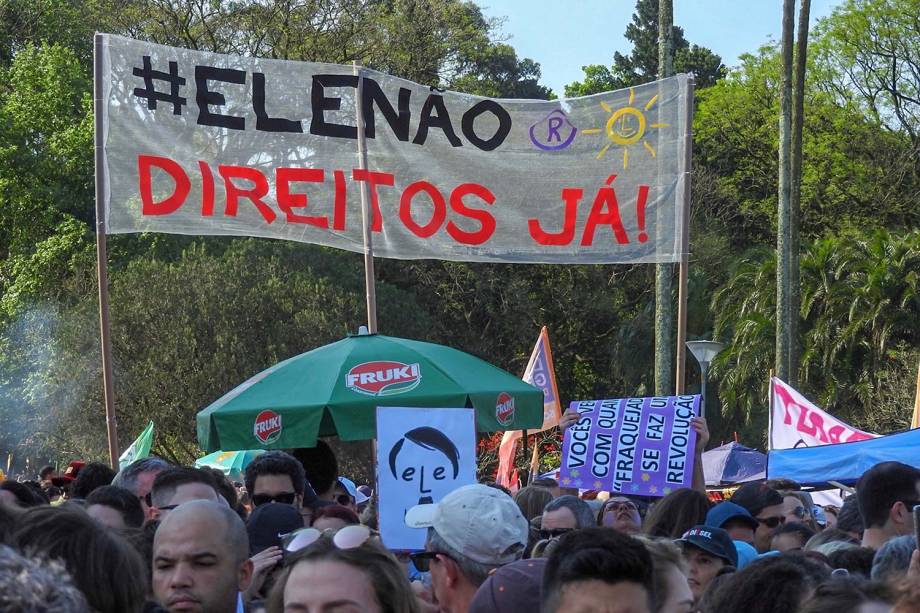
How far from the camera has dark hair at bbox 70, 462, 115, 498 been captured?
750 centimetres

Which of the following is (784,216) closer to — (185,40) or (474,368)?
(474,368)

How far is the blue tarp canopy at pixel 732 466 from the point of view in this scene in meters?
19.8

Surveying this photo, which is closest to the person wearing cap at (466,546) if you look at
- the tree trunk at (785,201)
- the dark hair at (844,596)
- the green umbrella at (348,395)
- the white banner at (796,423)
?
the dark hair at (844,596)

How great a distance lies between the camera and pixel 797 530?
6.42 metres

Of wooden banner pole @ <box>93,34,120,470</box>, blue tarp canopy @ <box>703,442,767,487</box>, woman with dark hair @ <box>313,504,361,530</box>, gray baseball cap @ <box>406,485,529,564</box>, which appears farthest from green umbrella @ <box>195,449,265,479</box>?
gray baseball cap @ <box>406,485,529,564</box>

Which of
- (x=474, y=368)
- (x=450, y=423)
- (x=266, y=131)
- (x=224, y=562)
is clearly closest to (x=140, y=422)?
(x=266, y=131)

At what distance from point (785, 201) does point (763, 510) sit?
14.0 meters

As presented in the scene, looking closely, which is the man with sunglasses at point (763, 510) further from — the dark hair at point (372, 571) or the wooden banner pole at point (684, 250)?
the dark hair at point (372, 571)

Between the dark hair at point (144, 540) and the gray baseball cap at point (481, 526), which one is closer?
the gray baseball cap at point (481, 526)

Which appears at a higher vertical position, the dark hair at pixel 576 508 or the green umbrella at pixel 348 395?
the green umbrella at pixel 348 395

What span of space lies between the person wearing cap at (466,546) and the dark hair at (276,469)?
9.18 feet

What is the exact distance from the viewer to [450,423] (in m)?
6.60

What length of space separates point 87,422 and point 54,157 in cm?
647

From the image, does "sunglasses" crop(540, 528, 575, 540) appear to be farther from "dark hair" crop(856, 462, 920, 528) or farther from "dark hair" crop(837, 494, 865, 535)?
"dark hair" crop(837, 494, 865, 535)
